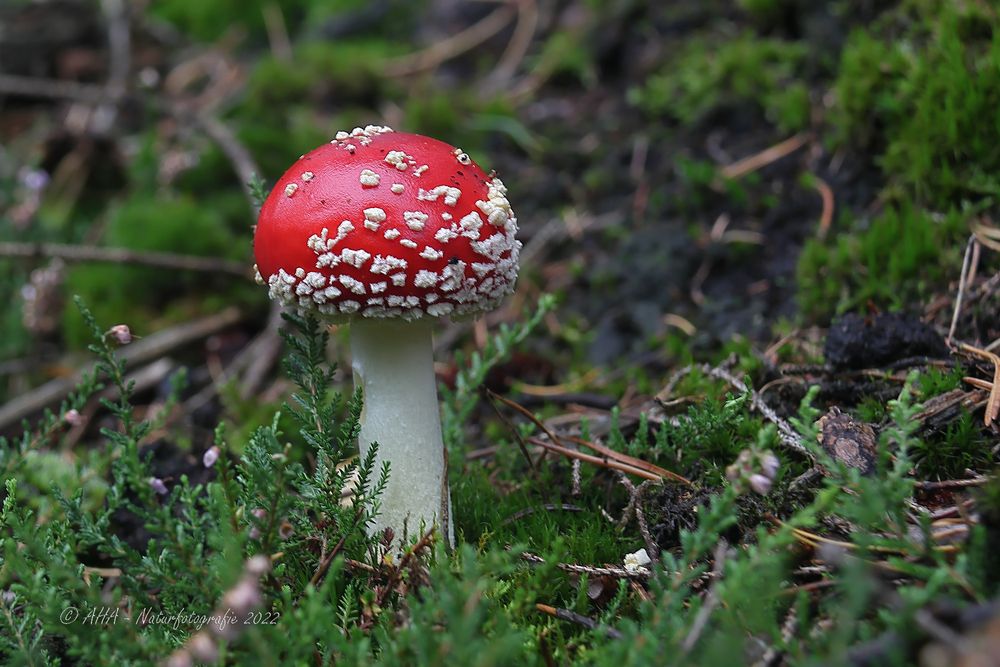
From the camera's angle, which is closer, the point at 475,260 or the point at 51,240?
the point at 475,260

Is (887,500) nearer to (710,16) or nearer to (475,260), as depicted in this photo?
(475,260)

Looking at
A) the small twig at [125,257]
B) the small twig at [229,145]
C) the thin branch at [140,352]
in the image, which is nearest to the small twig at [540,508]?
the thin branch at [140,352]

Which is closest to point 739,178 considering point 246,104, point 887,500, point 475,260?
point 475,260

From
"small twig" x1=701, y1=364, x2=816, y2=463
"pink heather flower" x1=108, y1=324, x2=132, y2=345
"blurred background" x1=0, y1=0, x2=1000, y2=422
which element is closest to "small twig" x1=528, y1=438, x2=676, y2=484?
"small twig" x1=701, y1=364, x2=816, y2=463

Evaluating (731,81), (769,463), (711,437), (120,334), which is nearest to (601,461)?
(711,437)

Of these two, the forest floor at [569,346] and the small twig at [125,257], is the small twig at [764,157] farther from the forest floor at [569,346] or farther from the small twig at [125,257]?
the small twig at [125,257]
